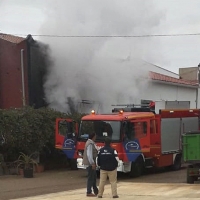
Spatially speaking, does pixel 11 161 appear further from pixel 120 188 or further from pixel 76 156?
pixel 120 188

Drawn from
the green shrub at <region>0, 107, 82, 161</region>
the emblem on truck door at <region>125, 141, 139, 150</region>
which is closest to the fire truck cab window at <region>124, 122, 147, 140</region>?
the emblem on truck door at <region>125, 141, 139, 150</region>

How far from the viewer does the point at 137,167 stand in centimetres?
1869

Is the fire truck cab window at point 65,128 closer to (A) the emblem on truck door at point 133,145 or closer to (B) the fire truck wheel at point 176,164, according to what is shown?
(A) the emblem on truck door at point 133,145

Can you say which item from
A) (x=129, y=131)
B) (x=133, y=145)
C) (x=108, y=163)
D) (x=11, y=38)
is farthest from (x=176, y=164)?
(x=11, y=38)

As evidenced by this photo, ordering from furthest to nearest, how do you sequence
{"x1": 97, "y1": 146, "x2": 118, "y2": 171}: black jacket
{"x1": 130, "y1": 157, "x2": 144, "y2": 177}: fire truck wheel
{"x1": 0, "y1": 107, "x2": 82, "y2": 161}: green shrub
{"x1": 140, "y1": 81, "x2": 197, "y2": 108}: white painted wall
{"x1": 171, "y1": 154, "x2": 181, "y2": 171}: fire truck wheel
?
1. {"x1": 140, "y1": 81, "x2": 197, "y2": 108}: white painted wall
2. {"x1": 171, "y1": 154, "x2": 181, "y2": 171}: fire truck wheel
3. {"x1": 0, "y1": 107, "x2": 82, "y2": 161}: green shrub
4. {"x1": 130, "y1": 157, "x2": 144, "y2": 177}: fire truck wheel
5. {"x1": 97, "y1": 146, "x2": 118, "y2": 171}: black jacket

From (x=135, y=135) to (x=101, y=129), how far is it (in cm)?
133

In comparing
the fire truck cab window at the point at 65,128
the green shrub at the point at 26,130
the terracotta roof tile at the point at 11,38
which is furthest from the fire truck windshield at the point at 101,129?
the terracotta roof tile at the point at 11,38

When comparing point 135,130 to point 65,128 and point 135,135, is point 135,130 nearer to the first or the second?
point 135,135

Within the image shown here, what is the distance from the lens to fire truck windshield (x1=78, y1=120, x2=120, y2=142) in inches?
722

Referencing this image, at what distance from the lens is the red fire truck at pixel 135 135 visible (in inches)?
711

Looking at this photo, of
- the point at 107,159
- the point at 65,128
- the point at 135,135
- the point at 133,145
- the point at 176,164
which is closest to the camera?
the point at 107,159

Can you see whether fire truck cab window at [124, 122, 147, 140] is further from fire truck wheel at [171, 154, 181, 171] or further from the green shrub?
the green shrub

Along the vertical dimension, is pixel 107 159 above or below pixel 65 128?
below

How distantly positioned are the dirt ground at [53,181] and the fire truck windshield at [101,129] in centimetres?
162
